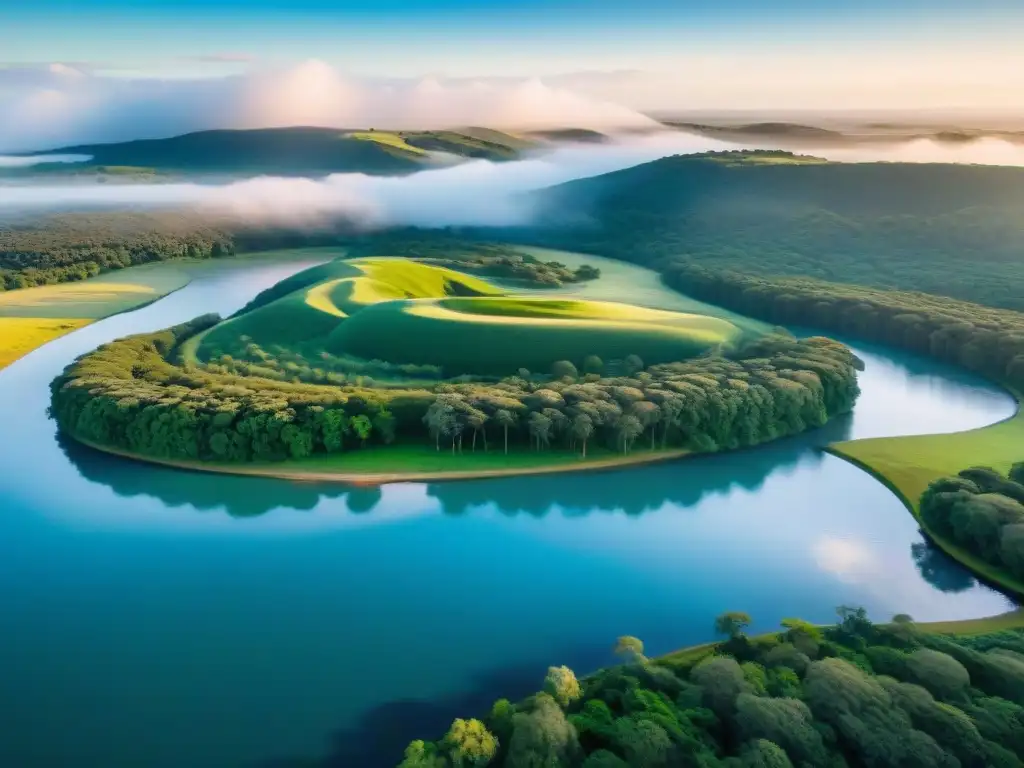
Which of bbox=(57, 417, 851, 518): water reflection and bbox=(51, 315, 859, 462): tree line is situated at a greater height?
bbox=(51, 315, 859, 462): tree line

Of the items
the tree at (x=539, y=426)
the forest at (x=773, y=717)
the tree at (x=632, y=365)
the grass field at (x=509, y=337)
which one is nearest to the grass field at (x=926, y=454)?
the tree at (x=632, y=365)

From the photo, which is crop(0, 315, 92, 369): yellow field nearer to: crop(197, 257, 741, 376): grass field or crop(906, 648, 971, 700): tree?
crop(197, 257, 741, 376): grass field

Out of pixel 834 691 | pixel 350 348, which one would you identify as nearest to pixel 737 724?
pixel 834 691

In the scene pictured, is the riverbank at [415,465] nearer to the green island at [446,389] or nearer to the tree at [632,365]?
the green island at [446,389]

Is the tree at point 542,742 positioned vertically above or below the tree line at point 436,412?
above

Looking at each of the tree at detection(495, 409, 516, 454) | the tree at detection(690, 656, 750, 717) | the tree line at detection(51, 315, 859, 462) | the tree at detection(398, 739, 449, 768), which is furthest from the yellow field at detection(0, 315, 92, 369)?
the tree at detection(690, 656, 750, 717)

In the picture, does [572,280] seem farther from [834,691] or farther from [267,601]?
[834,691]
